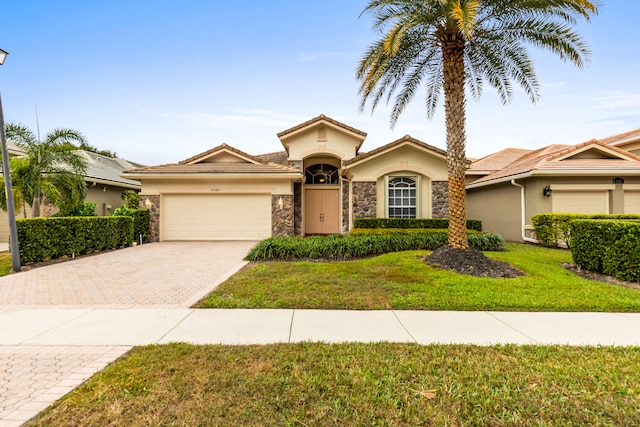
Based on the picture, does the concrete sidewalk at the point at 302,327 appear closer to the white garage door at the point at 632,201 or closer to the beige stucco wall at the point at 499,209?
the beige stucco wall at the point at 499,209

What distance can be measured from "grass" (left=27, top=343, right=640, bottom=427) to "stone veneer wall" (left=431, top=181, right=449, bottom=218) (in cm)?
1013

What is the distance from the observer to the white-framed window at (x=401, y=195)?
13281mm

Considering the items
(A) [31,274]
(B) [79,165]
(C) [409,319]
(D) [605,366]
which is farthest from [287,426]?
(B) [79,165]

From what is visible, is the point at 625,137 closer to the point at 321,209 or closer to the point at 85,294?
the point at 321,209

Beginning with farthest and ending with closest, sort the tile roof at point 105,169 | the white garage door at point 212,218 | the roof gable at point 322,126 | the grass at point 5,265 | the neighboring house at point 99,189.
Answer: the tile roof at point 105,169
the roof gable at point 322,126
the white garage door at point 212,218
the neighboring house at point 99,189
the grass at point 5,265

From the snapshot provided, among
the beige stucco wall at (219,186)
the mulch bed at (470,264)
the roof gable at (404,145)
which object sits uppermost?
the roof gable at (404,145)

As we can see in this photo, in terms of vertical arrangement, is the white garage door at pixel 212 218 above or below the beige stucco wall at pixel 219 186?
below

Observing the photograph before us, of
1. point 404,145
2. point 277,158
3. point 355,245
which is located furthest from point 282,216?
point 404,145

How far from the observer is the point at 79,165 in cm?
1100

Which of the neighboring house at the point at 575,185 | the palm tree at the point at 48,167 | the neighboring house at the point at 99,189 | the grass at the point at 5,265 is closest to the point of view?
the grass at the point at 5,265

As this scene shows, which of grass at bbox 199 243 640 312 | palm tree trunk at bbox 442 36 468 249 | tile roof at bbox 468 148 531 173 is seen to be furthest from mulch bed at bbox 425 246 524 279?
tile roof at bbox 468 148 531 173

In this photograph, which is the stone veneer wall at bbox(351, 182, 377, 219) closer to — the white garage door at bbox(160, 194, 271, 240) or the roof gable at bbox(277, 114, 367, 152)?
the roof gable at bbox(277, 114, 367, 152)

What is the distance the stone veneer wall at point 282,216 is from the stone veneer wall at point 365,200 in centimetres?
317

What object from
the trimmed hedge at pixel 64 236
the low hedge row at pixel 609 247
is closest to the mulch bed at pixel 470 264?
the low hedge row at pixel 609 247
